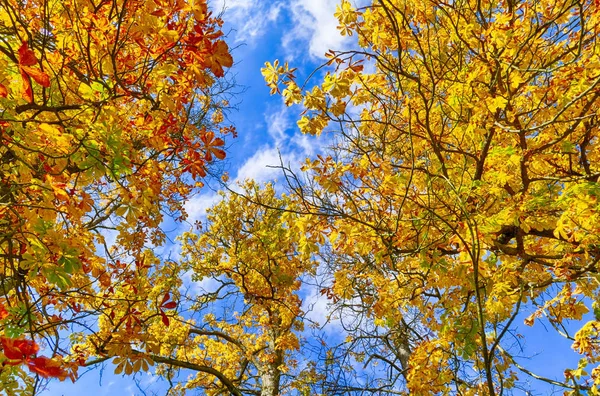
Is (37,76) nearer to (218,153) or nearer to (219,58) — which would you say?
(219,58)

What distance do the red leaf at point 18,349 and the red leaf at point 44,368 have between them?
3 cm

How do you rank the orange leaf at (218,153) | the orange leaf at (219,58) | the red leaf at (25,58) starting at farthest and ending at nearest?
the orange leaf at (218,153), the orange leaf at (219,58), the red leaf at (25,58)

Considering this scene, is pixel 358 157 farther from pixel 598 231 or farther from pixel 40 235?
pixel 40 235

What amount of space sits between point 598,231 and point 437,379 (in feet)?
8.56

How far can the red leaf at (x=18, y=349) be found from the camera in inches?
60.5

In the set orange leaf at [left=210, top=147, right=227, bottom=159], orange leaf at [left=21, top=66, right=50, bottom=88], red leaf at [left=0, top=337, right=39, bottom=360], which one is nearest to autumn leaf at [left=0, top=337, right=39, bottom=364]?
red leaf at [left=0, top=337, right=39, bottom=360]

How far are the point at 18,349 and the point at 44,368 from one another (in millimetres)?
128

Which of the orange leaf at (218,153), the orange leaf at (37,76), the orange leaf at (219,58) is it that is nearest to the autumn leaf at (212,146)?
the orange leaf at (218,153)

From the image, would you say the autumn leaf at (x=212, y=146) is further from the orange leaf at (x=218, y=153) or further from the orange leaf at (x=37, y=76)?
the orange leaf at (x=37, y=76)

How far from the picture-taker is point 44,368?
5.09 ft

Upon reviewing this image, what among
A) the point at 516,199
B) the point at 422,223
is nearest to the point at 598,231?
the point at 516,199

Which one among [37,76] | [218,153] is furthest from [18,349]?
[218,153]

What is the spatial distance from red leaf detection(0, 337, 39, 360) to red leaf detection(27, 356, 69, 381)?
32mm

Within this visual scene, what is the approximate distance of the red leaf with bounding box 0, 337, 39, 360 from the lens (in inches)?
60.5
